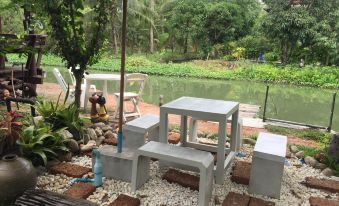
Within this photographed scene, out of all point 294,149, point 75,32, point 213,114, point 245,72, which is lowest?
point 294,149

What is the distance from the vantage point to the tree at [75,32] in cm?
417

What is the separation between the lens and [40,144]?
3.33 metres

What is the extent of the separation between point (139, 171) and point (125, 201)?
0.34 metres

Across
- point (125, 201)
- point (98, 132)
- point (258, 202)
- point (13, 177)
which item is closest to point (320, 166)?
point (258, 202)

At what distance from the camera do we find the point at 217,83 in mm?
14156

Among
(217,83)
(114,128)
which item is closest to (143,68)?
(217,83)

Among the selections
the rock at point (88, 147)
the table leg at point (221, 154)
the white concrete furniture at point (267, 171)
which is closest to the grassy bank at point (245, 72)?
the rock at point (88, 147)

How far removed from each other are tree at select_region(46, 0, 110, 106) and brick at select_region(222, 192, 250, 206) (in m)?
2.67

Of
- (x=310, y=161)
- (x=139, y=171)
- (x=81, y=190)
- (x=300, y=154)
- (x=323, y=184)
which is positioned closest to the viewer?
(x=81, y=190)

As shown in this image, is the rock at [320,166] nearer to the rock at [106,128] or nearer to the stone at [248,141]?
the stone at [248,141]

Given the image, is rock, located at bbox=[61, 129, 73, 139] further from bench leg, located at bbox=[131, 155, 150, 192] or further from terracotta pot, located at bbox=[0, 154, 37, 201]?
bench leg, located at bbox=[131, 155, 150, 192]

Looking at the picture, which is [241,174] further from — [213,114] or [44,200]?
[44,200]

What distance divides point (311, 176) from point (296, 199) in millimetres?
689

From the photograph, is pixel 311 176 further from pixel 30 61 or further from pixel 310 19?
pixel 310 19
